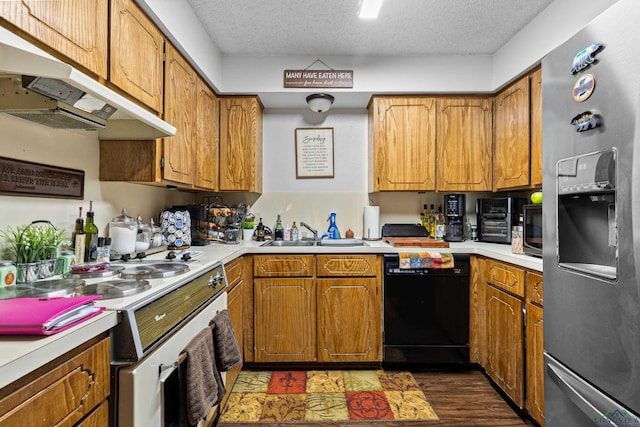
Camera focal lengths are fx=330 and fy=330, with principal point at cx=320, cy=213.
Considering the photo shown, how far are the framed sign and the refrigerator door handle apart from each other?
2.25 metres

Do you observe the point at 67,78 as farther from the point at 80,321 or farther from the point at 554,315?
the point at 554,315

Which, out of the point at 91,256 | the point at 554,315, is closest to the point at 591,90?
the point at 554,315

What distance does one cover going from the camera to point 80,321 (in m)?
0.79

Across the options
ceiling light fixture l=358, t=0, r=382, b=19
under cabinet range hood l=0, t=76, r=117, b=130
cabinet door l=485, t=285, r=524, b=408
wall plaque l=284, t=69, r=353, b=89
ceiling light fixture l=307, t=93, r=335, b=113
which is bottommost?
cabinet door l=485, t=285, r=524, b=408

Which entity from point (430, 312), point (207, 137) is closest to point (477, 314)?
point (430, 312)

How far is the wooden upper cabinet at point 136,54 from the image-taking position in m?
1.39

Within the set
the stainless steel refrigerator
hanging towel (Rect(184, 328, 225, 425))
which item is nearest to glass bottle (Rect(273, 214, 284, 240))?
hanging towel (Rect(184, 328, 225, 425))

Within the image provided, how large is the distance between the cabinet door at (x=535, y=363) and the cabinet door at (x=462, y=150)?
4.00 ft

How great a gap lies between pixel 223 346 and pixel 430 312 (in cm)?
148

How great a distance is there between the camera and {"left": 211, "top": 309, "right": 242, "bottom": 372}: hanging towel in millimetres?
1501

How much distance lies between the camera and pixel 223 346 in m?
1.52

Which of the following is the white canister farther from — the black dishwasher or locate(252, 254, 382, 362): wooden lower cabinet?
the black dishwasher

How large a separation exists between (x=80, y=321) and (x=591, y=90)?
157cm

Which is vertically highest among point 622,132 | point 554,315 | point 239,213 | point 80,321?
point 622,132
